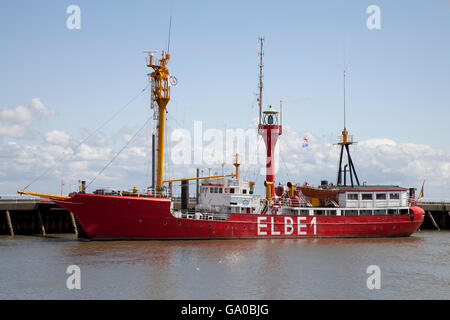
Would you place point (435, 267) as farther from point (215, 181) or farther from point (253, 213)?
point (215, 181)

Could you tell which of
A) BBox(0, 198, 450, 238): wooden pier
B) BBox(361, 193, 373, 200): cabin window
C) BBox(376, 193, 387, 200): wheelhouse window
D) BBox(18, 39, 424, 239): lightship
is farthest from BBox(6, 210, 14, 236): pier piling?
BBox(376, 193, 387, 200): wheelhouse window

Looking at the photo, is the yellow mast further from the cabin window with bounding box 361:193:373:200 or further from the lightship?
the cabin window with bounding box 361:193:373:200

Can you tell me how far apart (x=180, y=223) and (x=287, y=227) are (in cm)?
907

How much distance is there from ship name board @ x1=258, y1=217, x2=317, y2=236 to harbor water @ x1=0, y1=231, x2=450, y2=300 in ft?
5.41

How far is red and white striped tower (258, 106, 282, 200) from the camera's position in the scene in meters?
42.1

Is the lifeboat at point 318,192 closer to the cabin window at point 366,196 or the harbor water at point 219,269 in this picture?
the cabin window at point 366,196

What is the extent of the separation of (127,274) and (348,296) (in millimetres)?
10844

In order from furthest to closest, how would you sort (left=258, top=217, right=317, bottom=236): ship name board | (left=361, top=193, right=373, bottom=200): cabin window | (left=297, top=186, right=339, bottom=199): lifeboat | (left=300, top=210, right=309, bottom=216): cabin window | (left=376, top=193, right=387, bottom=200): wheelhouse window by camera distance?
(left=376, top=193, right=387, bottom=200): wheelhouse window, (left=361, top=193, right=373, bottom=200): cabin window, (left=297, top=186, right=339, bottom=199): lifeboat, (left=300, top=210, right=309, bottom=216): cabin window, (left=258, top=217, right=317, bottom=236): ship name board

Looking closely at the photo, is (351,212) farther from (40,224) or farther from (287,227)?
(40,224)

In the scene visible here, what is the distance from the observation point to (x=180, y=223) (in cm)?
3725

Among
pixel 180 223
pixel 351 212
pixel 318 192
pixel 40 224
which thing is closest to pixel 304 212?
pixel 318 192

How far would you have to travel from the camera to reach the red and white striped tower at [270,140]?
4206 cm
